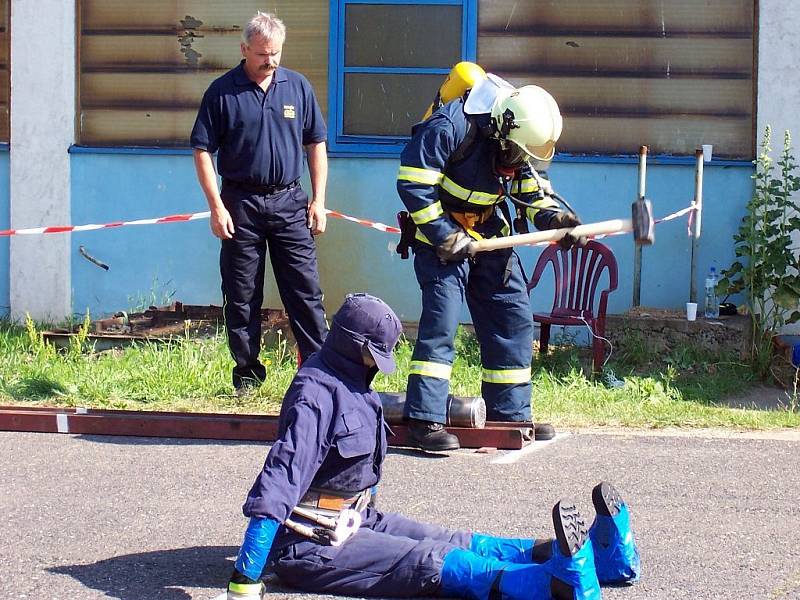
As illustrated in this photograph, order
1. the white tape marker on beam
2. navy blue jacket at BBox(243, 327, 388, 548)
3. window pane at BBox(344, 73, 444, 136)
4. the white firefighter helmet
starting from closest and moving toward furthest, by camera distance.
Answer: navy blue jacket at BBox(243, 327, 388, 548) < the white firefighter helmet < the white tape marker on beam < window pane at BBox(344, 73, 444, 136)

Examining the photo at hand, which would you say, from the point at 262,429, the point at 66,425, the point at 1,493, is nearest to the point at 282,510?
the point at 1,493

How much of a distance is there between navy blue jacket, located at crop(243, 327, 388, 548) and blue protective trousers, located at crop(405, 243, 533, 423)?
1.84 meters

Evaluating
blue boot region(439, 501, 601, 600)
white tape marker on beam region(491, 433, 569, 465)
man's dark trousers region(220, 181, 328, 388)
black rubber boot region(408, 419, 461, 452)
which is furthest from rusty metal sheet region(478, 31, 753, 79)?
blue boot region(439, 501, 601, 600)

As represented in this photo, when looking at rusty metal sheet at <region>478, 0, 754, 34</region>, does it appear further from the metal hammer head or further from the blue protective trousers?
the metal hammer head

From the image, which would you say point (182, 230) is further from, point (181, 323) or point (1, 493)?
point (1, 493)

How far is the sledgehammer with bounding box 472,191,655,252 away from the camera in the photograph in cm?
558

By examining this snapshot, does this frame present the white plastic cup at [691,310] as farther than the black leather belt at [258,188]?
Yes

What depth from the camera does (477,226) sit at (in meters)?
6.46

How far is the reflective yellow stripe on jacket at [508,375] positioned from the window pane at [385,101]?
12.0ft

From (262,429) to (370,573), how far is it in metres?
2.49

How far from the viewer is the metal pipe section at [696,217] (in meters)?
8.85

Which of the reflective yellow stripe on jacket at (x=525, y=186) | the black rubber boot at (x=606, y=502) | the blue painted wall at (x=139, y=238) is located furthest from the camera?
the blue painted wall at (x=139, y=238)

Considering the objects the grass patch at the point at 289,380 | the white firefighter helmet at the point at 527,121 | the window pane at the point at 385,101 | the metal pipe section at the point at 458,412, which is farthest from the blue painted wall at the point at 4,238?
the white firefighter helmet at the point at 527,121

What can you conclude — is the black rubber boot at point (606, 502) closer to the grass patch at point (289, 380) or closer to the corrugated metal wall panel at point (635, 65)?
the grass patch at point (289, 380)
